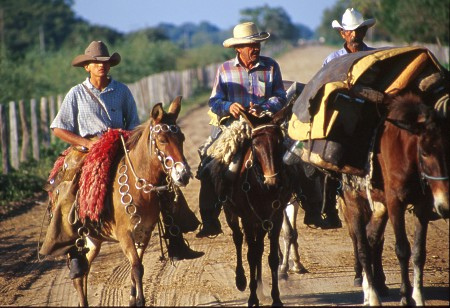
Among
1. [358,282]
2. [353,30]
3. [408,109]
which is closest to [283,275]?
[358,282]

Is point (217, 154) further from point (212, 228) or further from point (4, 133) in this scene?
point (4, 133)

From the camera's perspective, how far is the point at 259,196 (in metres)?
9.02

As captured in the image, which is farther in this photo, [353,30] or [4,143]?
[4,143]

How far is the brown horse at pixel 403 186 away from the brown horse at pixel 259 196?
813 millimetres

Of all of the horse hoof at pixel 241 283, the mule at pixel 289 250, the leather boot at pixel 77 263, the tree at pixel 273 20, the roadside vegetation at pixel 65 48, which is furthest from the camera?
the tree at pixel 273 20

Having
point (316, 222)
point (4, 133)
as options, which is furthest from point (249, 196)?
→ point (4, 133)

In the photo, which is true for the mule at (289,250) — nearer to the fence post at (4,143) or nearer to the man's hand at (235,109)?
the man's hand at (235,109)

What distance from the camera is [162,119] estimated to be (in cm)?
817

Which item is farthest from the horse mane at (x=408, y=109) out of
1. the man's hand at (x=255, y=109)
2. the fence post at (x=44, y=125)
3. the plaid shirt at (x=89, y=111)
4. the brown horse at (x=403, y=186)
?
the fence post at (x=44, y=125)

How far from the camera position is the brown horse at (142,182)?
8055 mm

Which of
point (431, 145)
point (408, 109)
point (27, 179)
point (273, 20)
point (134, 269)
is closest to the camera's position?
point (431, 145)

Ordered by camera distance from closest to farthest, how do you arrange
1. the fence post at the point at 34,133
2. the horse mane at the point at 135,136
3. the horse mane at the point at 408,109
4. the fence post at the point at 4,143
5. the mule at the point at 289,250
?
the horse mane at the point at 408,109 → the horse mane at the point at 135,136 → the mule at the point at 289,250 → the fence post at the point at 4,143 → the fence post at the point at 34,133

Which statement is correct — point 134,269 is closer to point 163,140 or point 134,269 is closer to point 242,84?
point 163,140

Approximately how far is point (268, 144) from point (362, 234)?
1.38 m
